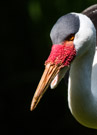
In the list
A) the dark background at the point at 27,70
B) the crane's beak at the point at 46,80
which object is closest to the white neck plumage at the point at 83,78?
the crane's beak at the point at 46,80

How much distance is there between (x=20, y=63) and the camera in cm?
564

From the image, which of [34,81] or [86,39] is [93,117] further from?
[34,81]

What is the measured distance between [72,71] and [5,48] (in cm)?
265

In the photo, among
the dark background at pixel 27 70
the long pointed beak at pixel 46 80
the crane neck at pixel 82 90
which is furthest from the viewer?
the dark background at pixel 27 70

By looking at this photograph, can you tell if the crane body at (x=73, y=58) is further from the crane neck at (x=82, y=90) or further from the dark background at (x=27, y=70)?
the dark background at (x=27, y=70)

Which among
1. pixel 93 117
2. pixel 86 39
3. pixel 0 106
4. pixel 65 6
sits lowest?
pixel 0 106

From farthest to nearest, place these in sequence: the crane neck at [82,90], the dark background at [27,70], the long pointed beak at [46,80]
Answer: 1. the dark background at [27,70]
2. the crane neck at [82,90]
3. the long pointed beak at [46,80]

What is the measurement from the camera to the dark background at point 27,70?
5426mm

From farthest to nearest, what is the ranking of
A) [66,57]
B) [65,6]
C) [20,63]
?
[20,63]
[65,6]
[66,57]

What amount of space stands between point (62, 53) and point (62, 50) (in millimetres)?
18

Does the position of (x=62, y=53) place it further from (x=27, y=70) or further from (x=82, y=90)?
(x=27, y=70)

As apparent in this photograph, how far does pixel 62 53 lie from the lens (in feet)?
9.27

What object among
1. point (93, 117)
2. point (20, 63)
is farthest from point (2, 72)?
point (93, 117)

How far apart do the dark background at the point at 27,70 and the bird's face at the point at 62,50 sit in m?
2.53
